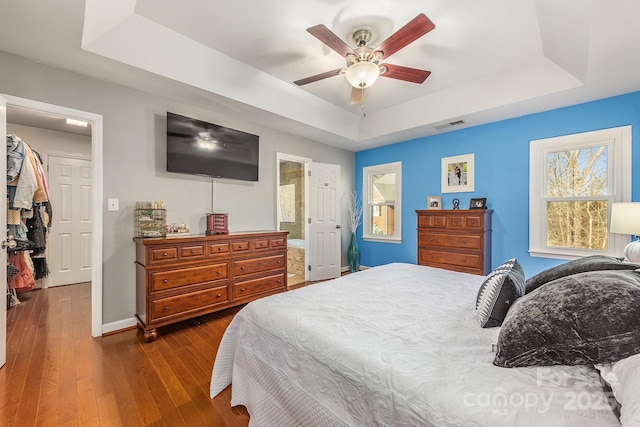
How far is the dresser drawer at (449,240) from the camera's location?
3449mm

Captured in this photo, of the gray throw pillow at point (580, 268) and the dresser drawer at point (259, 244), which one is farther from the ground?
the gray throw pillow at point (580, 268)

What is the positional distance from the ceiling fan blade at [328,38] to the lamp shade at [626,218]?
2.71 meters

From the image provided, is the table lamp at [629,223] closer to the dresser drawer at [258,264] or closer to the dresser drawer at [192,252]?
the dresser drawer at [258,264]

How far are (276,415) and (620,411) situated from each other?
116 centimetres

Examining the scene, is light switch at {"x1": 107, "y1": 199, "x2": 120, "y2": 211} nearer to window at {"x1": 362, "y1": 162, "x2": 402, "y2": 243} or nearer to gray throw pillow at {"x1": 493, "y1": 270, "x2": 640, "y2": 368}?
gray throw pillow at {"x1": 493, "y1": 270, "x2": 640, "y2": 368}

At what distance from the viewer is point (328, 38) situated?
76.9 inches

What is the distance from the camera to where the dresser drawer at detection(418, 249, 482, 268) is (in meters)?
3.44

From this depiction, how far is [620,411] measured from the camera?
654 mm

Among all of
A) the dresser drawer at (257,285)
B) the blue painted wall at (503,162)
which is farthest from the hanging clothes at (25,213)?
the blue painted wall at (503,162)

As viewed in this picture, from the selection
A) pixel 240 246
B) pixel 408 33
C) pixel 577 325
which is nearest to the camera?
pixel 577 325

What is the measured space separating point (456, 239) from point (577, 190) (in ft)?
4.62

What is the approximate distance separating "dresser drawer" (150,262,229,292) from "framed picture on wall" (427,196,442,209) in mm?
3116

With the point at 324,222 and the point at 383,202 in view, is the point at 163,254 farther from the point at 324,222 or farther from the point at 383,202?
the point at 383,202

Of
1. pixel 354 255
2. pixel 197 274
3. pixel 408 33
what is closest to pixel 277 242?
pixel 197 274
